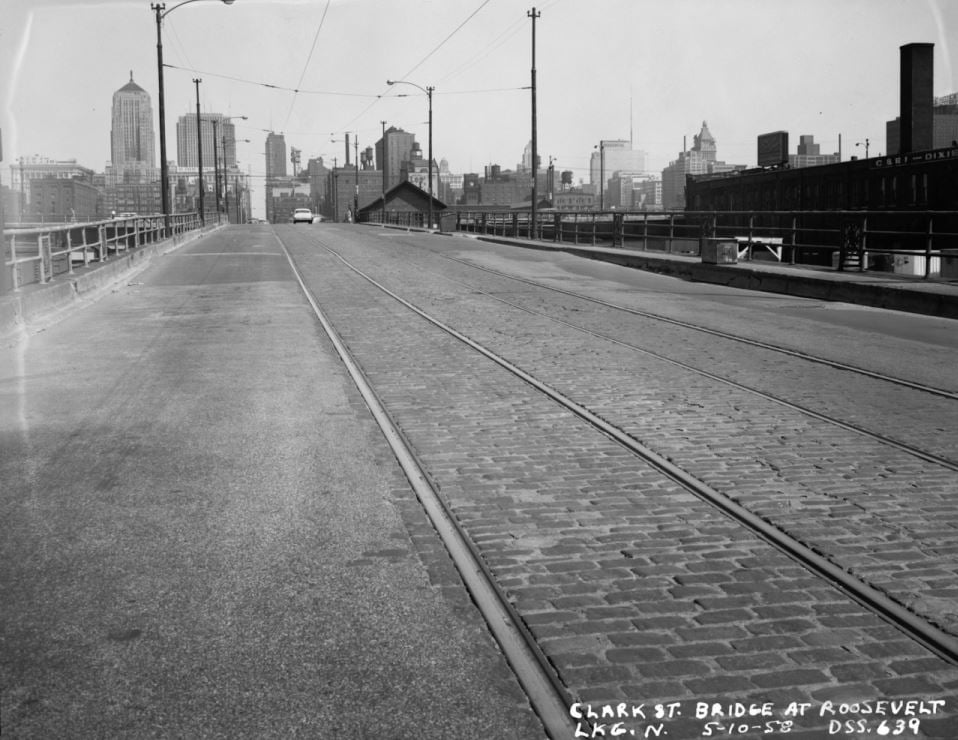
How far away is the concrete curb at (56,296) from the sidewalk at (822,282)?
1252 cm

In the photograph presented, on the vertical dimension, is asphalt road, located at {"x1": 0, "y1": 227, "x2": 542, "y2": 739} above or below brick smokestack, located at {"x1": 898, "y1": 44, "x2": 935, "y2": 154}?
below

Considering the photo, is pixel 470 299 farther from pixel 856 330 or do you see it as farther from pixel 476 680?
pixel 476 680

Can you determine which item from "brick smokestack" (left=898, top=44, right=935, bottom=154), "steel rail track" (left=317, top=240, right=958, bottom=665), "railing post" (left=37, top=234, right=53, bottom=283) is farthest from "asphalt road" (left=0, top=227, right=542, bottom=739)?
"brick smokestack" (left=898, top=44, right=935, bottom=154)

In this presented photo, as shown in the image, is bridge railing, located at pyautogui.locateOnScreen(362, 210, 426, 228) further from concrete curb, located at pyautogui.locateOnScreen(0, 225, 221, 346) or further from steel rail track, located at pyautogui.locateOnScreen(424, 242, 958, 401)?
steel rail track, located at pyautogui.locateOnScreen(424, 242, 958, 401)

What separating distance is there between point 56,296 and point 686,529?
44.8 ft

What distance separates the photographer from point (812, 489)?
6.51m

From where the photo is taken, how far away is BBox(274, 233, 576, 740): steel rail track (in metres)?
3.71

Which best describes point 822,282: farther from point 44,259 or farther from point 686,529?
point 686,529

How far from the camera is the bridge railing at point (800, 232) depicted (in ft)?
72.7

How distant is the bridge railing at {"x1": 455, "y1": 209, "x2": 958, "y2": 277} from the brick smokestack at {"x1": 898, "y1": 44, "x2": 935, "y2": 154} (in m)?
6.85

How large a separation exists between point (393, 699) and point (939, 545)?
3.04 meters

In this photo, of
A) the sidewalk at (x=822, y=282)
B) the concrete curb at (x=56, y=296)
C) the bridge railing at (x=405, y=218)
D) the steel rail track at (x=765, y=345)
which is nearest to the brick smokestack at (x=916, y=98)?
the bridge railing at (x=405, y=218)

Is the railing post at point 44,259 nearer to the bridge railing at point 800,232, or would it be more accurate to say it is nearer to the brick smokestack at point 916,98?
the bridge railing at point 800,232

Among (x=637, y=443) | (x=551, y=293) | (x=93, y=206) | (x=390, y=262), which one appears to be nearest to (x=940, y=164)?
(x=390, y=262)
